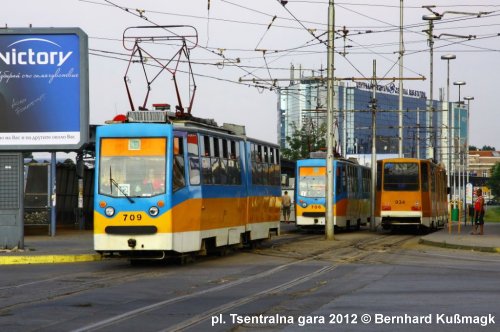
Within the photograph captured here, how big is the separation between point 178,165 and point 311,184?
20504mm

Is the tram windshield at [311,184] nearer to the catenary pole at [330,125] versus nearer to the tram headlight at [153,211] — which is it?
the catenary pole at [330,125]

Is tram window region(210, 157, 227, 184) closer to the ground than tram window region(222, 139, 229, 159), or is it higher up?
closer to the ground

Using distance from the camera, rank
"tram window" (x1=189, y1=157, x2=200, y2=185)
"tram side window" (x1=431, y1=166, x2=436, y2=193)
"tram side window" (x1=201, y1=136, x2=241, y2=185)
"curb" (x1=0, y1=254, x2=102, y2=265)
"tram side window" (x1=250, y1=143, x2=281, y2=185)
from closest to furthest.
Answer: "tram window" (x1=189, y1=157, x2=200, y2=185) < "tram side window" (x1=201, y1=136, x2=241, y2=185) < "curb" (x1=0, y1=254, x2=102, y2=265) < "tram side window" (x1=250, y1=143, x2=281, y2=185) < "tram side window" (x1=431, y1=166, x2=436, y2=193)

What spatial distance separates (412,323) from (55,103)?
16.6 m

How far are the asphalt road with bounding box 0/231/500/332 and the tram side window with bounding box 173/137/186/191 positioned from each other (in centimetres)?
184

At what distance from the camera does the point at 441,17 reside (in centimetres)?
4025

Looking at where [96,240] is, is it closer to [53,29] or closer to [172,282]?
[172,282]

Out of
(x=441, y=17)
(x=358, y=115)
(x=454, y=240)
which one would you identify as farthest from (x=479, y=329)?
(x=358, y=115)

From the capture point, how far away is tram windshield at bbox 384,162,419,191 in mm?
43312

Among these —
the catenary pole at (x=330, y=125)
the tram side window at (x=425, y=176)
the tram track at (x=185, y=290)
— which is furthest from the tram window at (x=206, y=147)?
the tram side window at (x=425, y=176)

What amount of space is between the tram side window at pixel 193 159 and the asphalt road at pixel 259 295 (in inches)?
77.1

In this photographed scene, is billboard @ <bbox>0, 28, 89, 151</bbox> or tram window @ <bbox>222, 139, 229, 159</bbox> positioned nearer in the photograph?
tram window @ <bbox>222, 139, 229, 159</bbox>

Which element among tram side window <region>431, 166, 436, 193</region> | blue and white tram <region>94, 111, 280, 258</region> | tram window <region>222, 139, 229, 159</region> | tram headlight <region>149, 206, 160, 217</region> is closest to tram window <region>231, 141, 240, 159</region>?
tram window <region>222, 139, 229, 159</region>

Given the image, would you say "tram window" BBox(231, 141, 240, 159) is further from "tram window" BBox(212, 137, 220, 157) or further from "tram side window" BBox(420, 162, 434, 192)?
"tram side window" BBox(420, 162, 434, 192)
